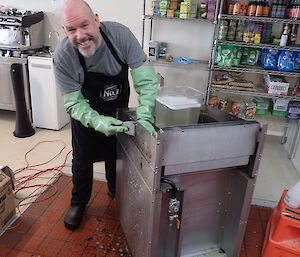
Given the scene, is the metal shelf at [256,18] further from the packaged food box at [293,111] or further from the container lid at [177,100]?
the container lid at [177,100]

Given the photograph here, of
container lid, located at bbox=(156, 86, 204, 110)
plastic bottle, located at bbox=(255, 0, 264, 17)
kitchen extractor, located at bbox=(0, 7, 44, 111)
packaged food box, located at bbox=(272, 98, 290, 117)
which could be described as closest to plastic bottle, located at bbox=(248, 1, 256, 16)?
plastic bottle, located at bbox=(255, 0, 264, 17)

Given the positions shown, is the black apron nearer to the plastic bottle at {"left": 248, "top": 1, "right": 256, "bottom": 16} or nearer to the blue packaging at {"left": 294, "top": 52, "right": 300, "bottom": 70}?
the plastic bottle at {"left": 248, "top": 1, "right": 256, "bottom": 16}

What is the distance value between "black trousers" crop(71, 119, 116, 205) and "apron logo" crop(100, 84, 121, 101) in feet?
0.65

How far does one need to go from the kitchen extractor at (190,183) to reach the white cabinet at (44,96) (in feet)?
5.22

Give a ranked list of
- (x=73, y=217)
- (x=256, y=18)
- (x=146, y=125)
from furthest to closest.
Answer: (x=256, y=18) → (x=73, y=217) → (x=146, y=125)

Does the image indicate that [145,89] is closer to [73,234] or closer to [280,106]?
[73,234]

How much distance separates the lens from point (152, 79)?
151 centimetres

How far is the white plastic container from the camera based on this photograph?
1338 mm

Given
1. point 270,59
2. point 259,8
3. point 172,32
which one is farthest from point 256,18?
point 172,32

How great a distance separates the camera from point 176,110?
52.4 inches

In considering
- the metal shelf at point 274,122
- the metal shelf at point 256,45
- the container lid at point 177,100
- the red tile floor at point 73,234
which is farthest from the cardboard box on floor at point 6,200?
the metal shelf at point 274,122

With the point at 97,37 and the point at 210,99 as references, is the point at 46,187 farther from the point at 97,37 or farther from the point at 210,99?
the point at 210,99

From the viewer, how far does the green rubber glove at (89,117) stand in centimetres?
129

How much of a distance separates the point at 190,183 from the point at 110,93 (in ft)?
2.19
